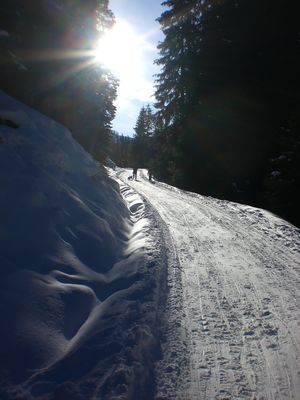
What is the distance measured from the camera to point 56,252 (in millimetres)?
5766

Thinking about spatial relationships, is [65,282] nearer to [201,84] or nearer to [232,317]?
[232,317]

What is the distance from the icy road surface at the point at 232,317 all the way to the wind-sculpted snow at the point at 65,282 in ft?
1.30

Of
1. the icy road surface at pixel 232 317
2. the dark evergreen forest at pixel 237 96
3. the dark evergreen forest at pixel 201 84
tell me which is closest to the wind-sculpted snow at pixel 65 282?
the icy road surface at pixel 232 317

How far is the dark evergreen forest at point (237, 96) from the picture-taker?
15.8m

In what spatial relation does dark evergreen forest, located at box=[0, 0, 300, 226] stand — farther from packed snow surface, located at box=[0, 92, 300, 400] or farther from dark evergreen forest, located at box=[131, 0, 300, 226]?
packed snow surface, located at box=[0, 92, 300, 400]

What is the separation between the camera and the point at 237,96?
1681 cm

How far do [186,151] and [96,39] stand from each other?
8265mm

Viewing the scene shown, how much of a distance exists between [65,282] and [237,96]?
600 inches

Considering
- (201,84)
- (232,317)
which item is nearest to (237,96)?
(201,84)

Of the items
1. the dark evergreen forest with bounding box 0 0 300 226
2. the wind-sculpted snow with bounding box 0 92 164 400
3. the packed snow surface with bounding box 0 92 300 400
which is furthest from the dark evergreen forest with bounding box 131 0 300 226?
the wind-sculpted snow with bounding box 0 92 164 400

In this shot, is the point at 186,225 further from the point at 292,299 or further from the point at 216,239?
the point at 292,299

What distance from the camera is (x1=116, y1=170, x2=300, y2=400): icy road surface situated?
344 centimetres

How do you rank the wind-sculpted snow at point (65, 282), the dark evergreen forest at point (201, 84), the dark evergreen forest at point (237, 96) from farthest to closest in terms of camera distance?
1. the dark evergreen forest at point (237, 96)
2. the dark evergreen forest at point (201, 84)
3. the wind-sculpted snow at point (65, 282)

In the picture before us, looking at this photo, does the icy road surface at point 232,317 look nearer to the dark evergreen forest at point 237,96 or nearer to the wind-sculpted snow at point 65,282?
the wind-sculpted snow at point 65,282
